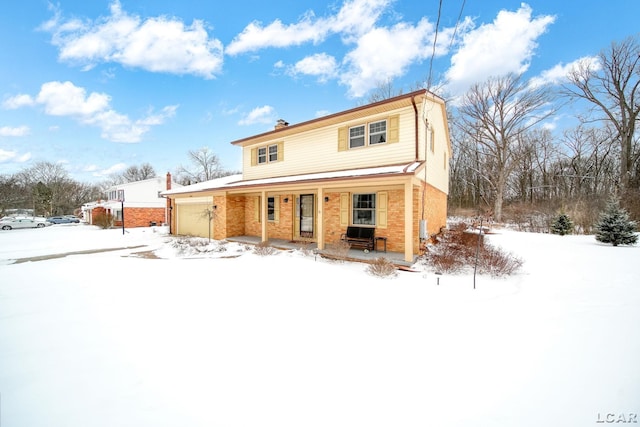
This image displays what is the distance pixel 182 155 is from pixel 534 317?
4638 cm

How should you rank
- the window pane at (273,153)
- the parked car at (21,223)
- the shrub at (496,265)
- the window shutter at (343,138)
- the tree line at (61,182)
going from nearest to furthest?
the shrub at (496,265) → the window shutter at (343,138) → the window pane at (273,153) → the parked car at (21,223) → the tree line at (61,182)

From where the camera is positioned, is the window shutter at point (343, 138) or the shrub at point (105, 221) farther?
the shrub at point (105, 221)

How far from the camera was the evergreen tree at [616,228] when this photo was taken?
10.3 meters

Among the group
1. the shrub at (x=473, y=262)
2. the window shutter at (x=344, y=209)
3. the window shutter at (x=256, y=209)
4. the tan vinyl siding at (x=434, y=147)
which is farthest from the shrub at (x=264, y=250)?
the tan vinyl siding at (x=434, y=147)

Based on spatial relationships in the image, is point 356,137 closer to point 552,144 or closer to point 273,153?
point 273,153

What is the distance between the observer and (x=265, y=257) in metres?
8.99

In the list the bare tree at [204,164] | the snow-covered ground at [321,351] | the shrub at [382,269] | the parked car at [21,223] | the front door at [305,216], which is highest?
the bare tree at [204,164]

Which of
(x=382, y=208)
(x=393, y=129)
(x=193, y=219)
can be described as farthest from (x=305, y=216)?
(x=193, y=219)

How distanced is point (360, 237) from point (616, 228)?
10614mm

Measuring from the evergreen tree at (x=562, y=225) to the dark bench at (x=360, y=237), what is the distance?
512 inches

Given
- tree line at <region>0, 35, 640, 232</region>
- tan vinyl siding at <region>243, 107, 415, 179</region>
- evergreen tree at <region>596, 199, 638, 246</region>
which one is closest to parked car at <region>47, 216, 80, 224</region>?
tree line at <region>0, 35, 640, 232</region>

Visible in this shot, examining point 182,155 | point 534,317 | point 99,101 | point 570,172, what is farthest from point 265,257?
point 182,155

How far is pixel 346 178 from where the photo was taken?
8383 mm

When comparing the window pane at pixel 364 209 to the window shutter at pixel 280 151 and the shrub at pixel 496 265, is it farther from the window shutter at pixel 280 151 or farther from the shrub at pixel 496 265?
the window shutter at pixel 280 151
